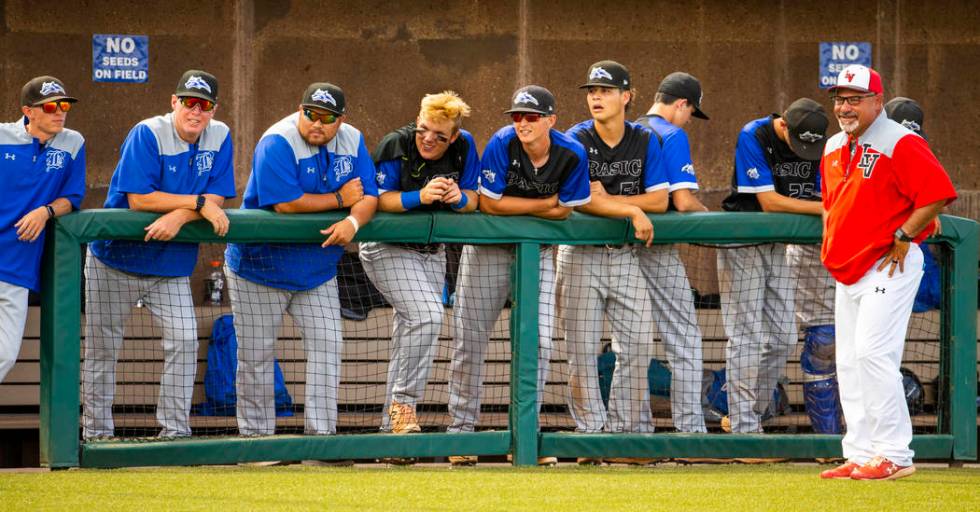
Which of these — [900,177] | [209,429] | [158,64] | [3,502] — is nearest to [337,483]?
[3,502]

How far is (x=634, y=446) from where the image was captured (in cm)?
596

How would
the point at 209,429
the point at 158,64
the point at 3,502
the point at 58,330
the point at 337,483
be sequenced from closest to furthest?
1. the point at 3,502
2. the point at 337,483
3. the point at 58,330
4. the point at 209,429
5. the point at 158,64

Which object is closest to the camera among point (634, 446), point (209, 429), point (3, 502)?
point (3, 502)

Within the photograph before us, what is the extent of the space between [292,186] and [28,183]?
1156mm

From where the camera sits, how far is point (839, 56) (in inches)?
390

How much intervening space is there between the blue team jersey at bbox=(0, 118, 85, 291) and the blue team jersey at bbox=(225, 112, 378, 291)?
797 mm

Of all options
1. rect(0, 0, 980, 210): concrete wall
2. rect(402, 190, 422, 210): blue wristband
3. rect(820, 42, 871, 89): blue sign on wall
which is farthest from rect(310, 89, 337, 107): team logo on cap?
rect(820, 42, 871, 89): blue sign on wall

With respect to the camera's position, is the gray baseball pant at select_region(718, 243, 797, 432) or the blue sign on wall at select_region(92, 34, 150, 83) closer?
the gray baseball pant at select_region(718, 243, 797, 432)

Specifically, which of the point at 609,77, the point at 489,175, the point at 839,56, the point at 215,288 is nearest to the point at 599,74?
the point at 609,77

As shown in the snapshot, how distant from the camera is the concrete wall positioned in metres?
9.49

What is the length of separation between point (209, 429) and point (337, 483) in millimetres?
1872

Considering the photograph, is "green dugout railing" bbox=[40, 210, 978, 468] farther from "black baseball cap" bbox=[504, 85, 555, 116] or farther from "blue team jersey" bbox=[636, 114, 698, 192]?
"black baseball cap" bbox=[504, 85, 555, 116]

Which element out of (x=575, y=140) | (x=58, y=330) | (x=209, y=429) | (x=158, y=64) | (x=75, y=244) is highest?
(x=158, y=64)

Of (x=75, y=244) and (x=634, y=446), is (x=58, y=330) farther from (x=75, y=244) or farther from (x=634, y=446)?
(x=634, y=446)
